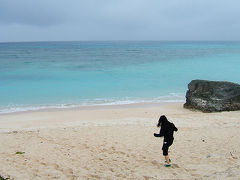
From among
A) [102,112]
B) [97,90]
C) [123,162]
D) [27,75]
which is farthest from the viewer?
[27,75]

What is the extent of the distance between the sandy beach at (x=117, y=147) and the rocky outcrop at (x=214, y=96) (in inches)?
33.7

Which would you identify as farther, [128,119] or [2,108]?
[2,108]

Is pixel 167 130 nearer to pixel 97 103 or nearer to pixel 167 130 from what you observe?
pixel 167 130

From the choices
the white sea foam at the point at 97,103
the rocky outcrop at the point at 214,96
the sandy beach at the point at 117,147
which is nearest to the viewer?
the sandy beach at the point at 117,147

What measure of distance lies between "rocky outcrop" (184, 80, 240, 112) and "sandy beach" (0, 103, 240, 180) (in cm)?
86

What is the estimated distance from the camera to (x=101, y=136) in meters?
11.6

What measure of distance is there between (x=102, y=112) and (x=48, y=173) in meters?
10.1

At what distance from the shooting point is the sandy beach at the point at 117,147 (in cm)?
760

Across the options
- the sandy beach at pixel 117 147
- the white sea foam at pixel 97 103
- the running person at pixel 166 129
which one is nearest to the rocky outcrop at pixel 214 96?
the sandy beach at pixel 117 147

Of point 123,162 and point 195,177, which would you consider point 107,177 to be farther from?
point 195,177

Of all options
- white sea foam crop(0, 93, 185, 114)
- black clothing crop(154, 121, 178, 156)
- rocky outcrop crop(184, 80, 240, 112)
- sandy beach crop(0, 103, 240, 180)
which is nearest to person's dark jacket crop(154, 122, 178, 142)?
black clothing crop(154, 121, 178, 156)

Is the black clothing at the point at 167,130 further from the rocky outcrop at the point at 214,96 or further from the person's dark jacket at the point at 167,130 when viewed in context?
the rocky outcrop at the point at 214,96

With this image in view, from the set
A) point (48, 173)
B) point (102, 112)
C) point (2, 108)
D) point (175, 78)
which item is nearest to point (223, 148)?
point (48, 173)

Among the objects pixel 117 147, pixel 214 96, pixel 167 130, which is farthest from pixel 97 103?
pixel 167 130
